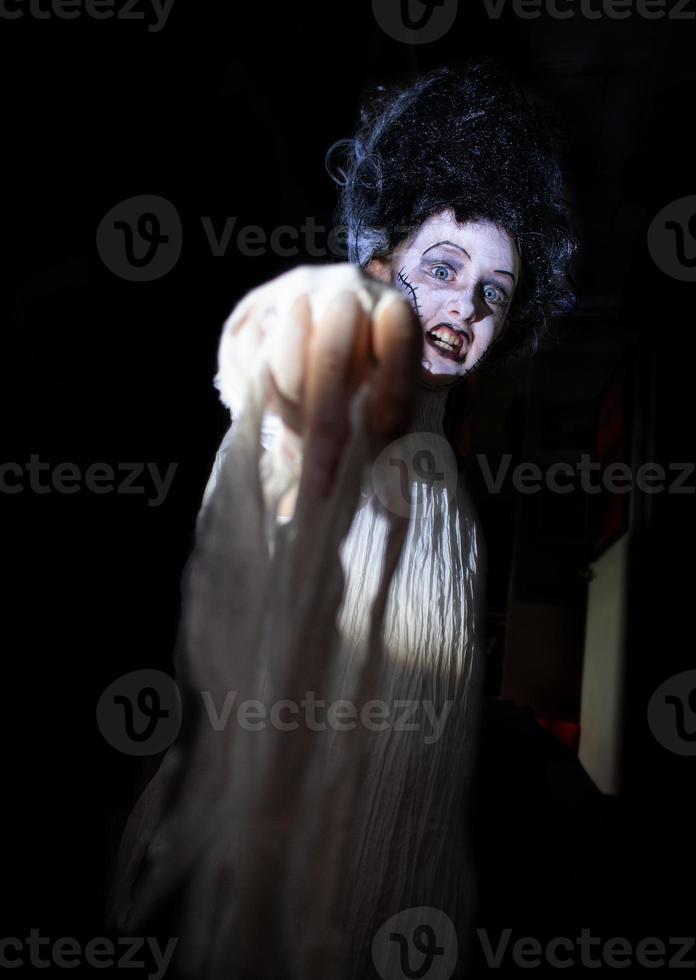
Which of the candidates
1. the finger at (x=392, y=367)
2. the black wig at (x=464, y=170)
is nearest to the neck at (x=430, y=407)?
the black wig at (x=464, y=170)

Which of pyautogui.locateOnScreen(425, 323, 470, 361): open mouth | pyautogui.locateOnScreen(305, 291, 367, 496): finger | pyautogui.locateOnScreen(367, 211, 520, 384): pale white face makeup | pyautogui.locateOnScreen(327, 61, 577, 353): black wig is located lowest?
pyautogui.locateOnScreen(305, 291, 367, 496): finger

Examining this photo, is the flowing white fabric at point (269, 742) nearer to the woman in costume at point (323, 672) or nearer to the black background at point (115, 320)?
the woman in costume at point (323, 672)

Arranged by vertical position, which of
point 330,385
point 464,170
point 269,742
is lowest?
point 269,742

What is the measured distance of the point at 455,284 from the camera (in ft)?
2.41

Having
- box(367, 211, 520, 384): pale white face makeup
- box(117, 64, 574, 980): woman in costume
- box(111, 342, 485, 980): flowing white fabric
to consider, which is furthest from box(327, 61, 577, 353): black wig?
box(111, 342, 485, 980): flowing white fabric

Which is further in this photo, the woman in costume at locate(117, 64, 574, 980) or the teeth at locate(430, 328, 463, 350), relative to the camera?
the teeth at locate(430, 328, 463, 350)

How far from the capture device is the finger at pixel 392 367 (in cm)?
42

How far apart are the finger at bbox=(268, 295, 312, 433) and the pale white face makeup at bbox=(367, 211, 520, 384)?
0.31 metres

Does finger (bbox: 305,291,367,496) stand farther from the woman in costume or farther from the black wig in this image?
the black wig

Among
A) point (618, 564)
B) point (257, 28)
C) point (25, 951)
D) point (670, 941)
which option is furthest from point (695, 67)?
point (25, 951)

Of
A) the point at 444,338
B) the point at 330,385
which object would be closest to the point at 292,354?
the point at 330,385

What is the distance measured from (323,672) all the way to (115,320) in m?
0.53

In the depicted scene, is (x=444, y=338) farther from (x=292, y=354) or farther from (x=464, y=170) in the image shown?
(x=292, y=354)

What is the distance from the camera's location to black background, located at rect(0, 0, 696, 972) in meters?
0.66
